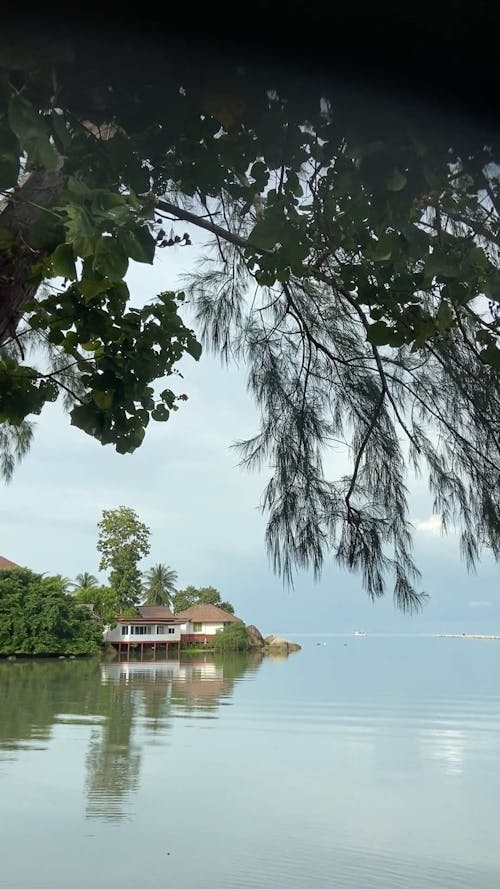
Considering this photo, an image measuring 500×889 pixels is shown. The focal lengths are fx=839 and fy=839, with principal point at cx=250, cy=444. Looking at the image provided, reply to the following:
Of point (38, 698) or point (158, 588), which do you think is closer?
point (38, 698)

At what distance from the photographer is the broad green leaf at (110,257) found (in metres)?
0.99

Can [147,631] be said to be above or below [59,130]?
above

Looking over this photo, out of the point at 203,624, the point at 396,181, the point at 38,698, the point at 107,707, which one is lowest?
the point at 107,707

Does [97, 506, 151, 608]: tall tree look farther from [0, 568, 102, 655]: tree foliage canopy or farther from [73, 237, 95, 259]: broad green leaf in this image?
[73, 237, 95, 259]: broad green leaf

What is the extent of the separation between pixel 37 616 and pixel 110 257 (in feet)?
78.4

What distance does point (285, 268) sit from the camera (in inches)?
65.8

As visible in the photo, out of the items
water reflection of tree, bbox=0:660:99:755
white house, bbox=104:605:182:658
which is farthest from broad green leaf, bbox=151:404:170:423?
white house, bbox=104:605:182:658

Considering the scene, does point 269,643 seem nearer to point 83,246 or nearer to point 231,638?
point 231,638

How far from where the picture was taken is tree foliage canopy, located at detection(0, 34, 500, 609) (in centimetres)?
132

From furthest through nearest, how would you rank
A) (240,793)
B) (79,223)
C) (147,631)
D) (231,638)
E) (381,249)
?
(231,638), (147,631), (240,793), (381,249), (79,223)

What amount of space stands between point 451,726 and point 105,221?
1375 centimetres

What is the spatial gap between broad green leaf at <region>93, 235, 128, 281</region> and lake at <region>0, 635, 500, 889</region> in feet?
16.2

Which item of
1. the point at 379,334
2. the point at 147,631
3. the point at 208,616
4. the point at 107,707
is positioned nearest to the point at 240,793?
the point at 107,707

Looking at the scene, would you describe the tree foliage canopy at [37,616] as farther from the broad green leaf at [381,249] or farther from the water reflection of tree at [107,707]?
the broad green leaf at [381,249]
